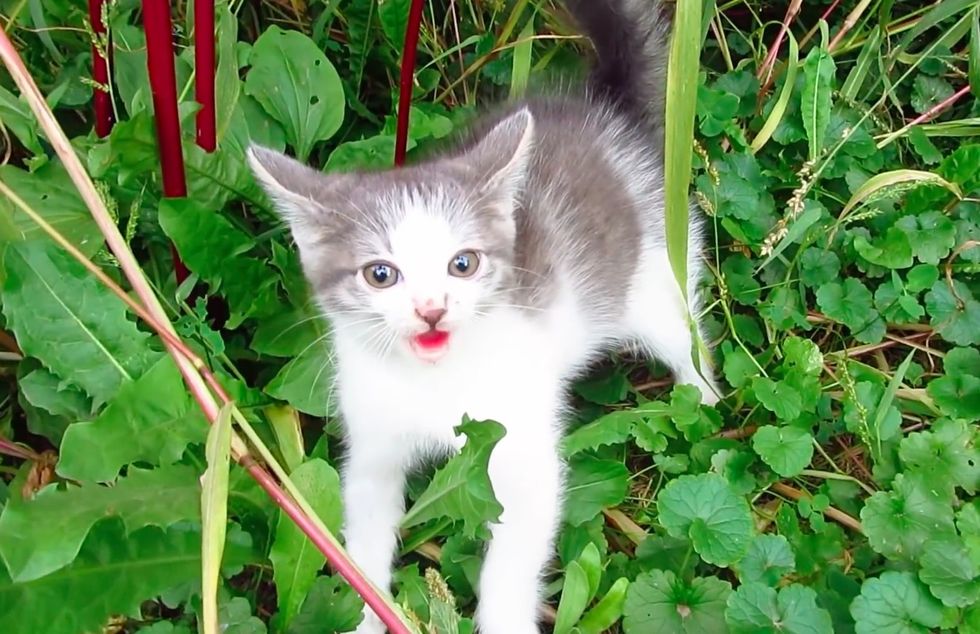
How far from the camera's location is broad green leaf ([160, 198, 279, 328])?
5.30 feet

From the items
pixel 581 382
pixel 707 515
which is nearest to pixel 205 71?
pixel 581 382

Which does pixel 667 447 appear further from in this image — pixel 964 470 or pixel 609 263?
pixel 964 470

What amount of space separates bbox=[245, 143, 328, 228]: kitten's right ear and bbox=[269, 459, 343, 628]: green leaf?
38cm

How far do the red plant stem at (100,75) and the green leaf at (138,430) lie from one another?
53 centimetres

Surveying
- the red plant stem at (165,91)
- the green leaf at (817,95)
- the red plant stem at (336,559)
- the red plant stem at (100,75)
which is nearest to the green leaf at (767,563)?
the red plant stem at (336,559)

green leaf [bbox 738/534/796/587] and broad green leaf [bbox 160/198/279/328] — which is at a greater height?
broad green leaf [bbox 160/198/279/328]

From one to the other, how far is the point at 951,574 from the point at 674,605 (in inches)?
17.3

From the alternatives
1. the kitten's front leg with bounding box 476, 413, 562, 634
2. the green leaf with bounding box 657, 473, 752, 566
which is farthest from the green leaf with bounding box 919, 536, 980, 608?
the kitten's front leg with bounding box 476, 413, 562, 634

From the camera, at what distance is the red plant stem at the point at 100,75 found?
152cm

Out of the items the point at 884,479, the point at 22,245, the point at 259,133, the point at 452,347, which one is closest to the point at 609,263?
the point at 452,347

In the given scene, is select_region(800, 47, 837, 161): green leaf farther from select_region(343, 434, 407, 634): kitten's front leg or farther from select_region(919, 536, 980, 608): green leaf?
select_region(343, 434, 407, 634): kitten's front leg

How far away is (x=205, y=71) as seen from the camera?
1.49 meters

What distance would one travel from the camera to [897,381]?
→ 5.67ft

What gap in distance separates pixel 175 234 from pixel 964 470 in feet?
4.80
